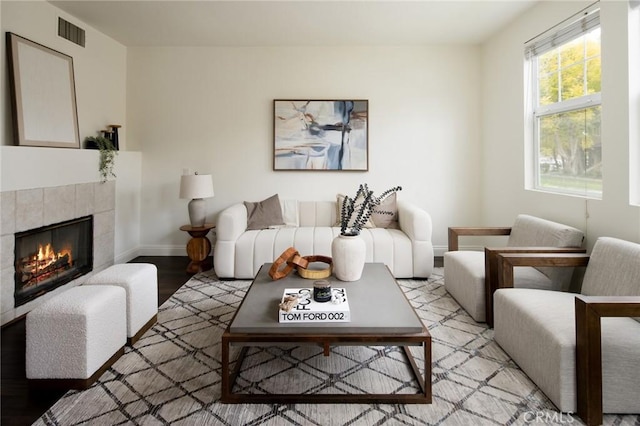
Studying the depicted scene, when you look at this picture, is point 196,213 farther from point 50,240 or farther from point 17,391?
point 17,391

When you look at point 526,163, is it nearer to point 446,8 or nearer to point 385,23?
point 446,8

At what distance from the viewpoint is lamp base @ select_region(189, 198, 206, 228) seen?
4.42 meters

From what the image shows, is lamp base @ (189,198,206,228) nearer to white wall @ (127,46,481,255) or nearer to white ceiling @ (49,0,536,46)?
white wall @ (127,46,481,255)

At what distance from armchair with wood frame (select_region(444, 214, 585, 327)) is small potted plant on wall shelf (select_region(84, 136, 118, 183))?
11.9ft

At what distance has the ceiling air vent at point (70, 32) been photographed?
12.1 feet

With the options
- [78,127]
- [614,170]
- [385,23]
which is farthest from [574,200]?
[78,127]

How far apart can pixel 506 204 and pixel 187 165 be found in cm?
388

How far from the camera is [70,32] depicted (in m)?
3.80

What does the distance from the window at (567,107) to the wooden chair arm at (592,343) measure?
5.30 ft

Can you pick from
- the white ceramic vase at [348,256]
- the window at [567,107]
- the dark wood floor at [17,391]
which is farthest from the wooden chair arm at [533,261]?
the dark wood floor at [17,391]

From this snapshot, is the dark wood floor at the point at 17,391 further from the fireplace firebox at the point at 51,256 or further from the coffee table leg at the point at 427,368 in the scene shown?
the coffee table leg at the point at 427,368

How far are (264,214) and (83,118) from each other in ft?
7.01

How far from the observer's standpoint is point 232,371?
2.08 m

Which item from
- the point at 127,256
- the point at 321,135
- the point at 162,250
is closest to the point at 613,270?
the point at 321,135
